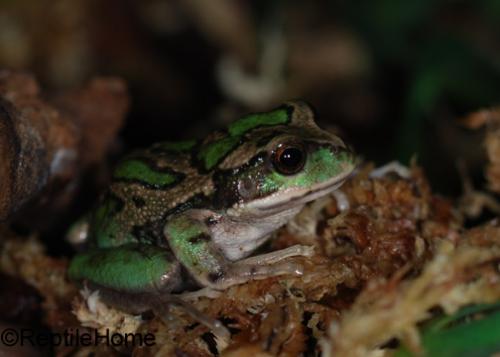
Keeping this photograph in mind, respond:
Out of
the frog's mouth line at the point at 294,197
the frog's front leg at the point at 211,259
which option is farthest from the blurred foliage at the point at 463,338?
the frog's mouth line at the point at 294,197

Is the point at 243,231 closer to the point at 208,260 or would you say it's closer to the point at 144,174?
the point at 208,260

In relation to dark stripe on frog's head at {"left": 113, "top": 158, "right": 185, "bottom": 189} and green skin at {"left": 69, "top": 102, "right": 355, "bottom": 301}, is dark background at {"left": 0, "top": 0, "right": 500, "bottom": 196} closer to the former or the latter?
dark stripe on frog's head at {"left": 113, "top": 158, "right": 185, "bottom": 189}

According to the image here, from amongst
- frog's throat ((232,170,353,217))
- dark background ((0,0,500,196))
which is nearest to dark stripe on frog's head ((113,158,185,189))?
frog's throat ((232,170,353,217))

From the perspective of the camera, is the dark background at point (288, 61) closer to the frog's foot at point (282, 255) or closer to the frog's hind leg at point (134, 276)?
the frog's hind leg at point (134, 276)

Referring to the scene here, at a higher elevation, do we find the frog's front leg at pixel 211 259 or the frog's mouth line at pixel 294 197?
the frog's mouth line at pixel 294 197

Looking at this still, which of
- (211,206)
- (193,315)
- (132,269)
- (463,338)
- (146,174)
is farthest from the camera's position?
(146,174)

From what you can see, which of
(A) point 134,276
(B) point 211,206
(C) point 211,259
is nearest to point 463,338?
(C) point 211,259
